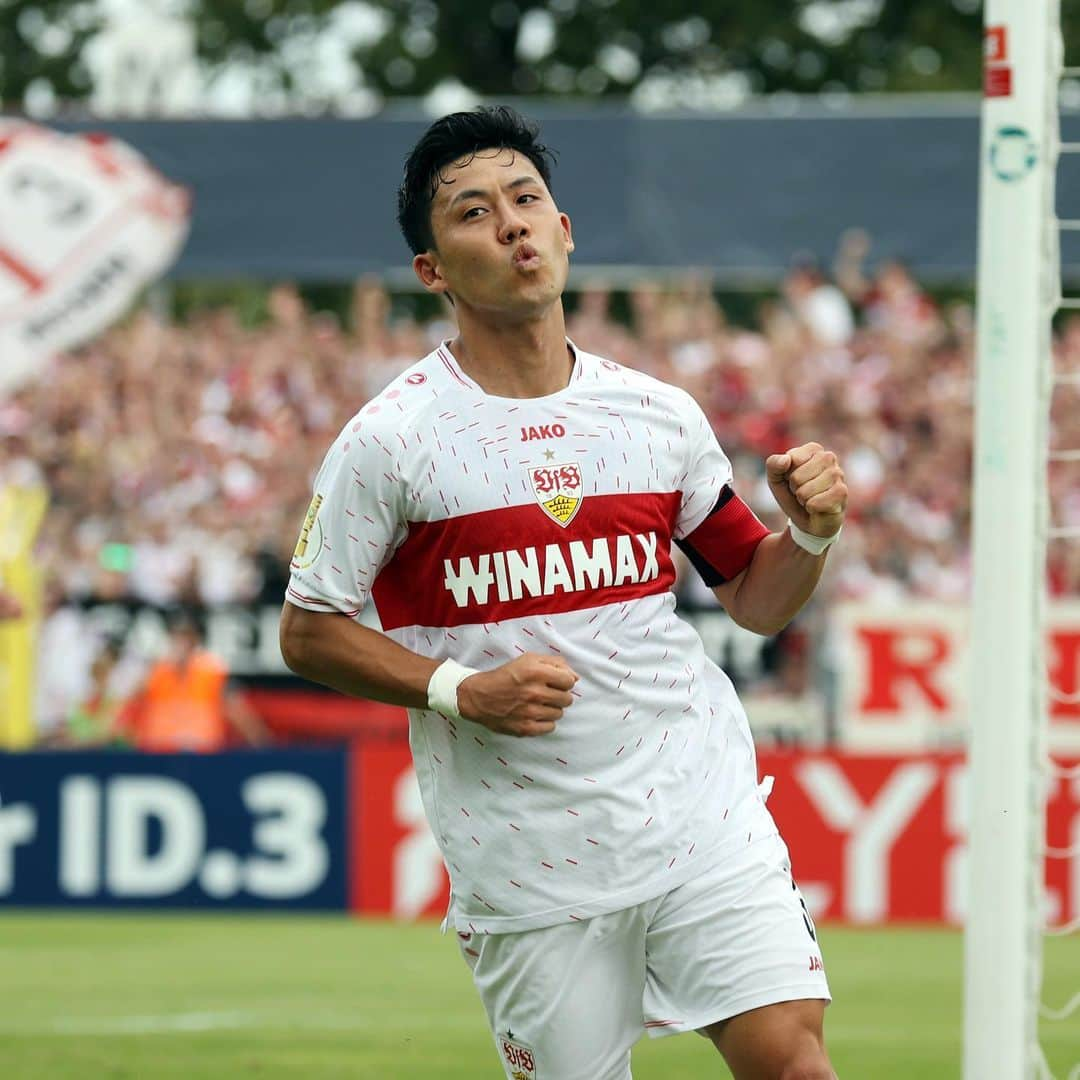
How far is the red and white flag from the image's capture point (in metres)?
14.3

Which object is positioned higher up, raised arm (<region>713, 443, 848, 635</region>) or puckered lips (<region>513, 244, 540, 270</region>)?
puckered lips (<region>513, 244, 540, 270</region>)

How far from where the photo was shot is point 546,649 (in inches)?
181

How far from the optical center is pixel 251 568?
50.3 ft

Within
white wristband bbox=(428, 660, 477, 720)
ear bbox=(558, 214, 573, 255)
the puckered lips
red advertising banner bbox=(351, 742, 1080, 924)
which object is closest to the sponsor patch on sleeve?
white wristband bbox=(428, 660, 477, 720)

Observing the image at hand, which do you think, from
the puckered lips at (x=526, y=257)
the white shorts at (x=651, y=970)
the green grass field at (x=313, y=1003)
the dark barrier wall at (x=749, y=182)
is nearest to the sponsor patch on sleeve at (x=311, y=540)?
the puckered lips at (x=526, y=257)

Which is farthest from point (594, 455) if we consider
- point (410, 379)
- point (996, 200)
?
point (996, 200)

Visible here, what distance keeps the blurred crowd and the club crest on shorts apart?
9.83 metres

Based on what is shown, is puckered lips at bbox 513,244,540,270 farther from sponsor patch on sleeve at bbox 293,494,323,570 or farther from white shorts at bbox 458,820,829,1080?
white shorts at bbox 458,820,829,1080

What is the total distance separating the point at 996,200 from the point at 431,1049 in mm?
4528

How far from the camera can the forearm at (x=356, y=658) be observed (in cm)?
457

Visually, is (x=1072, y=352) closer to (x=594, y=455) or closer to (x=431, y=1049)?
(x=431, y=1049)

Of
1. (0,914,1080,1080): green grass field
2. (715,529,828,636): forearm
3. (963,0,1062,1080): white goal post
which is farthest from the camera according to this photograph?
(0,914,1080,1080): green grass field

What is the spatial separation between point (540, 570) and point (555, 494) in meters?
0.15

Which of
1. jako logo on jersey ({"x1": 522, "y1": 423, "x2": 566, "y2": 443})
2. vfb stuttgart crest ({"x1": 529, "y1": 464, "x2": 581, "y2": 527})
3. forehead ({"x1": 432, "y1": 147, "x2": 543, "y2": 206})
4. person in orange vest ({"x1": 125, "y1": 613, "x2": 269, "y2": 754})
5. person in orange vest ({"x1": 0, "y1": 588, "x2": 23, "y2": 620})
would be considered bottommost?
person in orange vest ({"x1": 125, "y1": 613, "x2": 269, "y2": 754})
